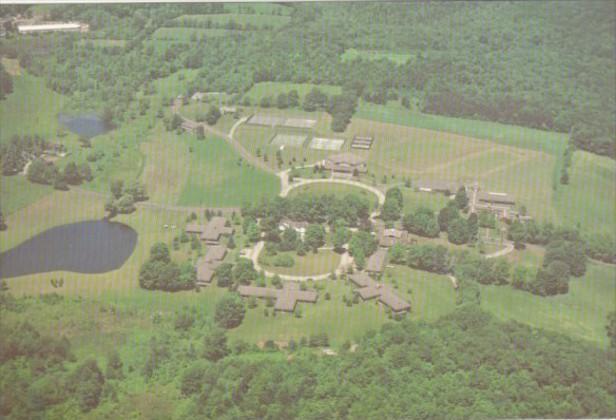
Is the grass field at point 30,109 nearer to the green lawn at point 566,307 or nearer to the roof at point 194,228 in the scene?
the roof at point 194,228

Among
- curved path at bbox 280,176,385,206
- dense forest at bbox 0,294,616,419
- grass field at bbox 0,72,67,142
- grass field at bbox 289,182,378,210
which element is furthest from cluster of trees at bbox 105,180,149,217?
dense forest at bbox 0,294,616,419

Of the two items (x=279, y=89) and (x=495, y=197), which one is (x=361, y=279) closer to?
(x=495, y=197)

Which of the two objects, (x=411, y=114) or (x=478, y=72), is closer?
(x=411, y=114)

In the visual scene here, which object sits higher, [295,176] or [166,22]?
[166,22]

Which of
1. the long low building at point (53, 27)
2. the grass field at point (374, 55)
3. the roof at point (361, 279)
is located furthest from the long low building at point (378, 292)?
the grass field at point (374, 55)

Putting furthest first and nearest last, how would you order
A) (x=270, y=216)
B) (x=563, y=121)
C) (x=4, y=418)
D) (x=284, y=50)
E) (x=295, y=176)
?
(x=284, y=50) → (x=563, y=121) → (x=295, y=176) → (x=270, y=216) → (x=4, y=418)

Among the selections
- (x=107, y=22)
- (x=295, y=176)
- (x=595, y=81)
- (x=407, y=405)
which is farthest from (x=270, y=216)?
(x=595, y=81)

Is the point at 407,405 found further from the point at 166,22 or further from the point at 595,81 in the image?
the point at 595,81
